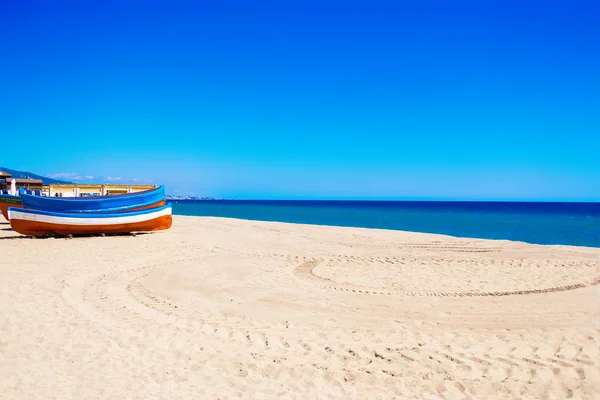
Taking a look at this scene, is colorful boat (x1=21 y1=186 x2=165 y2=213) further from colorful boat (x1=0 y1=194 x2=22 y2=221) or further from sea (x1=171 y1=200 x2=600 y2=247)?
sea (x1=171 y1=200 x2=600 y2=247)

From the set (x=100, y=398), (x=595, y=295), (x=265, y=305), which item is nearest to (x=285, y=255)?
(x=265, y=305)

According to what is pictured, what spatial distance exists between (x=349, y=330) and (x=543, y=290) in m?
5.34

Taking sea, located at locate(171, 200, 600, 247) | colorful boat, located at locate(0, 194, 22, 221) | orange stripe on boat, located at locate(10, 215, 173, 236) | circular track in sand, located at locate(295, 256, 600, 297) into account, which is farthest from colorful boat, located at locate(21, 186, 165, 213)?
sea, located at locate(171, 200, 600, 247)

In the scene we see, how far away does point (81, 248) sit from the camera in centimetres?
1408

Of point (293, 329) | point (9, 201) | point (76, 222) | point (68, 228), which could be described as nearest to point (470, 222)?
point (76, 222)

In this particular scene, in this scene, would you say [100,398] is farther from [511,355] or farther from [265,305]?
[511,355]

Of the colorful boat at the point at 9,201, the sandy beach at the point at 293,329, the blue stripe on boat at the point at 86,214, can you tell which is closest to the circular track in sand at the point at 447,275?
the sandy beach at the point at 293,329

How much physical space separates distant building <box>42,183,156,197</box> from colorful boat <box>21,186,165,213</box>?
253 inches

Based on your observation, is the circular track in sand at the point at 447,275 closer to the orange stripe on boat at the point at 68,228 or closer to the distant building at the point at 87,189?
the orange stripe on boat at the point at 68,228

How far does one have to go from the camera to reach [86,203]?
16.9 m

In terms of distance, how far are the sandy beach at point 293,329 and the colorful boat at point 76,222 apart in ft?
14.0

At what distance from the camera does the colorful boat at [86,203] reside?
54.0 feet

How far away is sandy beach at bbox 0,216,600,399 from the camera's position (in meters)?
4.48

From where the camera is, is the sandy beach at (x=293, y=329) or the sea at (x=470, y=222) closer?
the sandy beach at (x=293, y=329)
